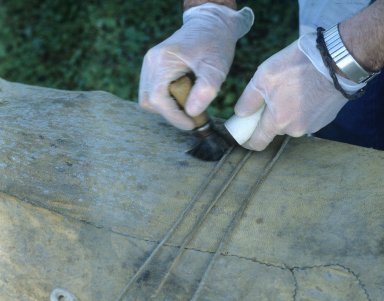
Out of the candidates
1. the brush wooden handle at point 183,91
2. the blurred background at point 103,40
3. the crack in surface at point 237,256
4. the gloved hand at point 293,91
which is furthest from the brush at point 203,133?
the blurred background at point 103,40

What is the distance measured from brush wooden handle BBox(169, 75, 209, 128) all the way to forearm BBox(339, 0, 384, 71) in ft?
1.27

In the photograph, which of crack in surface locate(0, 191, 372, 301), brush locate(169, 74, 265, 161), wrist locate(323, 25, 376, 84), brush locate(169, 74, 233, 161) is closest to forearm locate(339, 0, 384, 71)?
wrist locate(323, 25, 376, 84)

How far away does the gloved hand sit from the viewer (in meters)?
1.34

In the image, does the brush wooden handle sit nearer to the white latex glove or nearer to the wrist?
the white latex glove

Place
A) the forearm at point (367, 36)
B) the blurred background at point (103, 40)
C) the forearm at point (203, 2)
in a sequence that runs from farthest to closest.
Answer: the blurred background at point (103, 40), the forearm at point (203, 2), the forearm at point (367, 36)

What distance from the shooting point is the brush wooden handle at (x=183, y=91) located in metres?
1.41

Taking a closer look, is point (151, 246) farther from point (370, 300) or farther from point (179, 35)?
point (179, 35)

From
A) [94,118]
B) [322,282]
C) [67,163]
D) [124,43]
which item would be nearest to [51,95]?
[94,118]

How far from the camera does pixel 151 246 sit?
122 centimetres

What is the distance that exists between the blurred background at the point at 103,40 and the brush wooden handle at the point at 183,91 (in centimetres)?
149

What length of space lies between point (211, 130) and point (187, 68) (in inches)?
6.8

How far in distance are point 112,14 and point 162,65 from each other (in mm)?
2119

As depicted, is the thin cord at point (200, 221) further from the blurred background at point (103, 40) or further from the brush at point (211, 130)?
the blurred background at point (103, 40)

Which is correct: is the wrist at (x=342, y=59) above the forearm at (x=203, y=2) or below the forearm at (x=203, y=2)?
above
